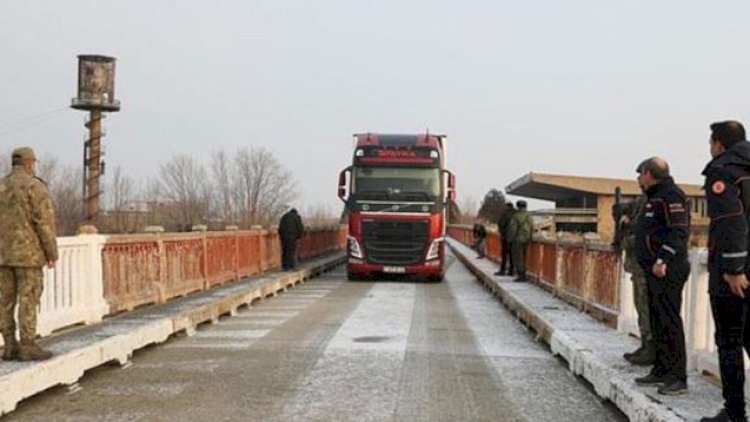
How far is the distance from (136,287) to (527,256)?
1034cm

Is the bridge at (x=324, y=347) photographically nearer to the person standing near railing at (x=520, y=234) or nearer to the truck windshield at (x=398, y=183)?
the person standing near railing at (x=520, y=234)

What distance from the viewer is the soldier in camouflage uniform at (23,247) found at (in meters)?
7.12

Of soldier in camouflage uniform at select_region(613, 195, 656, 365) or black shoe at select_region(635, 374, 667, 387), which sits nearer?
black shoe at select_region(635, 374, 667, 387)

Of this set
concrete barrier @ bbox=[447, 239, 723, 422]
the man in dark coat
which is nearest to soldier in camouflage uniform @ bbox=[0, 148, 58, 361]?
concrete barrier @ bbox=[447, 239, 723, 422]

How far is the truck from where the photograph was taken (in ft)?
67.5

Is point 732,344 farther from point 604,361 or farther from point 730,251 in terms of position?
point 604,361

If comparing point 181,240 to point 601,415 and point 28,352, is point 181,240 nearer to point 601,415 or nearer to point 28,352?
point 28,352

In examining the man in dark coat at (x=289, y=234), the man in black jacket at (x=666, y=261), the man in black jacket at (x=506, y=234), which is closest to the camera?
the man in black jacket at (x=666, y=261)

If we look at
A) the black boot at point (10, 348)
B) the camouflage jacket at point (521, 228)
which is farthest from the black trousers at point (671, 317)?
the camouflage jacket at point (521, 228)

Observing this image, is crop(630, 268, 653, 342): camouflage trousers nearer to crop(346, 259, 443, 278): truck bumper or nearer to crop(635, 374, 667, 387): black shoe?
crop(635, 374, 667, 387): black shoe

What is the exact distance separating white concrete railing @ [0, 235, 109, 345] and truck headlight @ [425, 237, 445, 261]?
11.1 m

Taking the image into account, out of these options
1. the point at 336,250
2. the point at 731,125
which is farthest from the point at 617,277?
the point at 336,250

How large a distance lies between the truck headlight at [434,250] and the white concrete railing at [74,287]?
1108 cm

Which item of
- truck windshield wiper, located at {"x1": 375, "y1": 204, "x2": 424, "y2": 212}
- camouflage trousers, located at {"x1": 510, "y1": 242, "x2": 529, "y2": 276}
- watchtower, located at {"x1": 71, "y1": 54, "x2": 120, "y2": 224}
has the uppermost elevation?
watchtower, located at {"x1": 71, "y1": 54, "x2": 120, "y2": 224}
